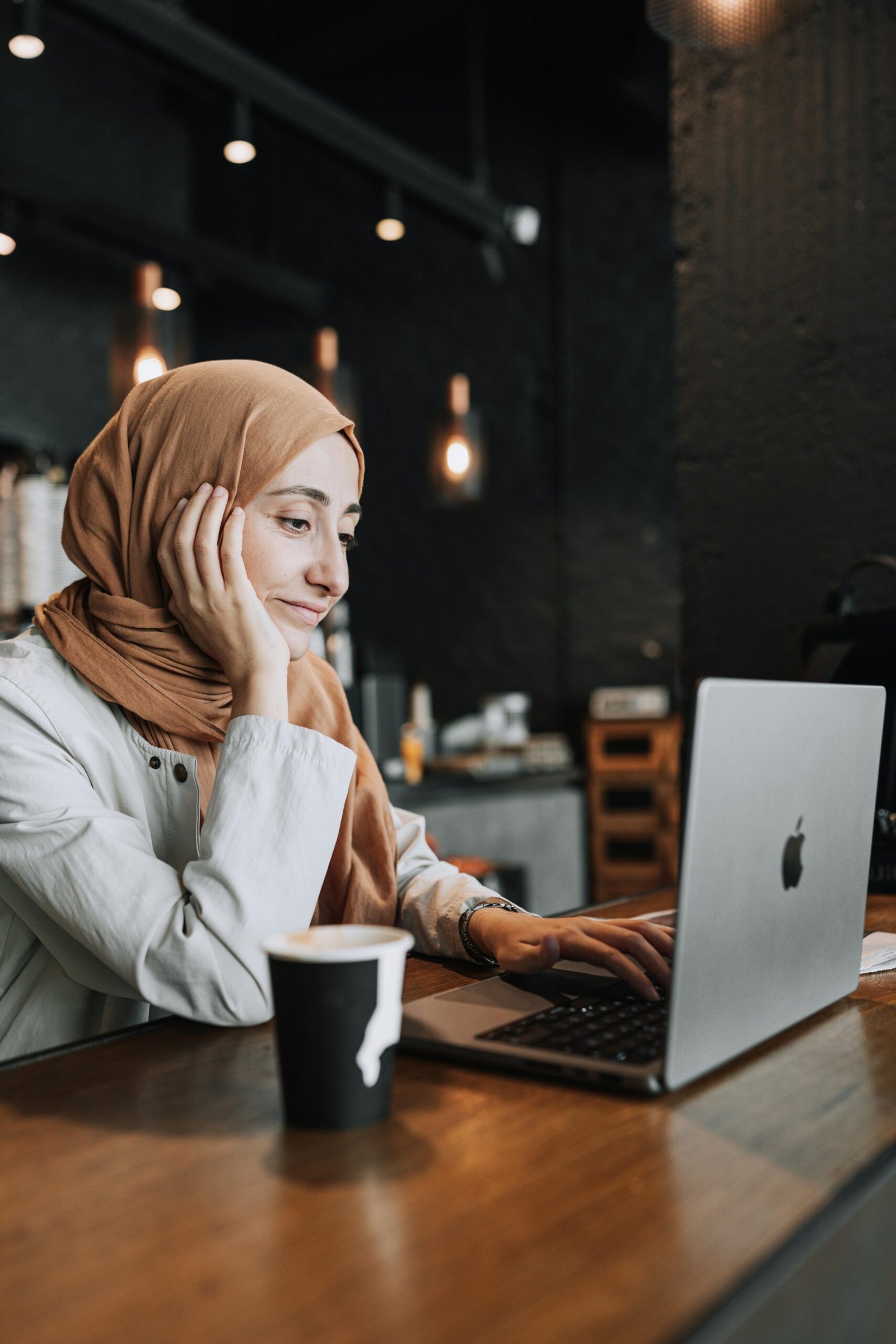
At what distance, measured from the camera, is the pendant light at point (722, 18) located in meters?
1.73

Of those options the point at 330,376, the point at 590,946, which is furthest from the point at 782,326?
the point at 330,376

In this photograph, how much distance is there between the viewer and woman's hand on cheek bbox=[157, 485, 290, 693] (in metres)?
1.08

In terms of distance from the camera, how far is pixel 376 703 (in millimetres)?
3871

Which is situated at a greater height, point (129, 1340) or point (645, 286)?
point (645, 286)

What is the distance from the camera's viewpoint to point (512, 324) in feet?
19.7

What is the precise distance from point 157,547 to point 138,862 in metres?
0.39

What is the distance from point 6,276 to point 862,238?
397 cm

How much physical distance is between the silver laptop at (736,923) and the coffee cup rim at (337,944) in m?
0.14

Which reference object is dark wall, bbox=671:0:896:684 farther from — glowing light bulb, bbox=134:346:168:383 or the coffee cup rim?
glowing light bulb, bbox=134:346:168:383

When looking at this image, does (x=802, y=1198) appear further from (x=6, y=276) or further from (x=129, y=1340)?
(x=6, y=276)

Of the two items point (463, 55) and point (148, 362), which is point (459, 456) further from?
point (463, 55)

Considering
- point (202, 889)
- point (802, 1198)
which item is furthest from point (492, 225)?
point (802, 1198)

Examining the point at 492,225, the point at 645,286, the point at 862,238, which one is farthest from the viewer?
the point at 645,286

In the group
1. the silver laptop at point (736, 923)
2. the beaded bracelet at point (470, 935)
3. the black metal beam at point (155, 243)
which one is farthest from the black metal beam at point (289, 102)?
the silver laptop at point (736, 923)
